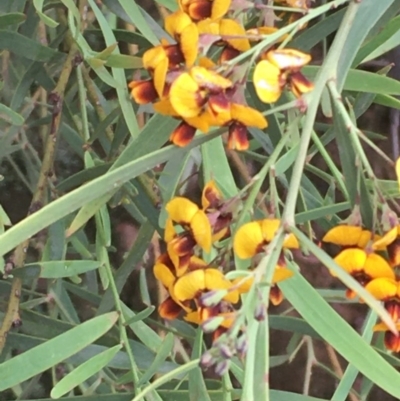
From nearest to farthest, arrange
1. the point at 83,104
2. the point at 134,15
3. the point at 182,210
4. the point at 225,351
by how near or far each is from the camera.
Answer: the point at 225,351 → the point at 182,210 → the point at 134,15 → the point at 83,104

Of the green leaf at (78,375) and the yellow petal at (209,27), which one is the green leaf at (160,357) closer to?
the green leaf at (78,375)

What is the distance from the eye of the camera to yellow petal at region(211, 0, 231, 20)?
0.34 meters

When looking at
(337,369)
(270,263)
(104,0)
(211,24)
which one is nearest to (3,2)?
(104,0)

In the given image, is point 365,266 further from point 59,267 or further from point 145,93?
point 59,267

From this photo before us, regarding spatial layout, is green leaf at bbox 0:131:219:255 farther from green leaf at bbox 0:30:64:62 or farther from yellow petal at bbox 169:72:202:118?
green leaf at bbox 0:30:64:62

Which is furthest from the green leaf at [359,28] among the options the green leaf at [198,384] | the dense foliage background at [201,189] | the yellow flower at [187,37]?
the green leaf at [198,384]

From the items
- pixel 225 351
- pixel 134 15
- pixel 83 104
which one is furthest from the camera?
pixel 83 104

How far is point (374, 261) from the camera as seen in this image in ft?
1.13

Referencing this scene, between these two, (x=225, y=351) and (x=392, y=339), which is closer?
(x=225, y=351)

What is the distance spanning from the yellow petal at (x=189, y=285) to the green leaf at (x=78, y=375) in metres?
0.12

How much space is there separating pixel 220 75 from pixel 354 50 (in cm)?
12

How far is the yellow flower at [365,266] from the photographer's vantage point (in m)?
0.34

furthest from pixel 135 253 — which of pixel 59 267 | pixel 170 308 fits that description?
pixel 170 308

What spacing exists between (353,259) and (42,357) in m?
0.23
